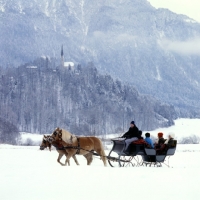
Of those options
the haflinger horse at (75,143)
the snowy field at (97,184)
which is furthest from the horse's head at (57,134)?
the snowy field at (97,184)

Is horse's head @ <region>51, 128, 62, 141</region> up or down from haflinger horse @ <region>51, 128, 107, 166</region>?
up

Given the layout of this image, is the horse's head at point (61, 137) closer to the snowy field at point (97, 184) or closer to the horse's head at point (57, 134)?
the horse's head at point (57, 134)

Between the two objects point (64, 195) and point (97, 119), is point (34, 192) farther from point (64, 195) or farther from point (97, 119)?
point (97, 119)

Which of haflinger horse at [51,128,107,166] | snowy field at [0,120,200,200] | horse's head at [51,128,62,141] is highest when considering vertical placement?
horse's head at [51,128,62,141]

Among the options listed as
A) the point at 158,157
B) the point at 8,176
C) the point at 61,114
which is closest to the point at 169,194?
the point at 8,176

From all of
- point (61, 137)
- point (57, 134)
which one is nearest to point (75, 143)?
point (61, 137)

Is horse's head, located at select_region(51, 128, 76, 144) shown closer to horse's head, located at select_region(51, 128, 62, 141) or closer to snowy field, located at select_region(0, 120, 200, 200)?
horse's head, located at select_region(51, 128, 62, 141)

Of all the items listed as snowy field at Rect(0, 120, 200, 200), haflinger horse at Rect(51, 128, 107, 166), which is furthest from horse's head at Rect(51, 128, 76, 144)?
snowy field at Rect(0, 120, 200, 200)

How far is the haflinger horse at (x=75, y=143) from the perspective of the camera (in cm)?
2263

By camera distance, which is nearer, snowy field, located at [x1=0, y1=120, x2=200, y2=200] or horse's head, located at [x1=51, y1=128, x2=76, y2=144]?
snowy field, located at [x1=0, y1=120, x2=200, y2=200]

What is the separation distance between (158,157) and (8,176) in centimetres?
732

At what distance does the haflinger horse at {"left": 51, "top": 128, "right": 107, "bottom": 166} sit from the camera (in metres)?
22.6

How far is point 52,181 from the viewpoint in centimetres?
1667

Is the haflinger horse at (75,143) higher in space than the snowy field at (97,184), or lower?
higher
